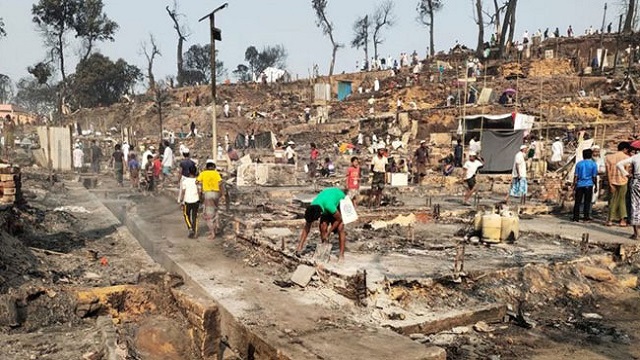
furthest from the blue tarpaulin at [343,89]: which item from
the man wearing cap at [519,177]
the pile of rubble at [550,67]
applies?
the man wearing cap at [519,177]

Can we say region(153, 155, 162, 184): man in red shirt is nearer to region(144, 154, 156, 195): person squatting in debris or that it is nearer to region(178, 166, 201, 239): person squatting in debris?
region(144, 154, 156, 195): person squatting in debris

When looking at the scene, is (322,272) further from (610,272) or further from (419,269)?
(610,272)

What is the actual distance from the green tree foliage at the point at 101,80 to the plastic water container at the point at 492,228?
140ft

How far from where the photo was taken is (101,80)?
44688 millimetres

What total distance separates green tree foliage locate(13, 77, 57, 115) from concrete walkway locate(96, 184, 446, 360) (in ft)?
206

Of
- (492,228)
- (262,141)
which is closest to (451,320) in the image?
(492,228)

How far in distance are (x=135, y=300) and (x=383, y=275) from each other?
3.04 meters

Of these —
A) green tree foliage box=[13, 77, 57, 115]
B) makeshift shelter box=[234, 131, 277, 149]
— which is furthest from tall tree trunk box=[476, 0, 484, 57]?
green tree foliage box=[13, 77, 57, 115]

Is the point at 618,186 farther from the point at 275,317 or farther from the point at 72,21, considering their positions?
the point at 72,21

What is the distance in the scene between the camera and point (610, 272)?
24.2ft

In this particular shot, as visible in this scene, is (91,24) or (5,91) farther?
(5,91)

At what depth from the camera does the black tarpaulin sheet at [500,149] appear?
18.4 metres

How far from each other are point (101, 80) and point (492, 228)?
4347 centimetres

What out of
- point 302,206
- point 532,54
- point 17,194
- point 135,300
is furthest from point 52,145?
point 532,54
